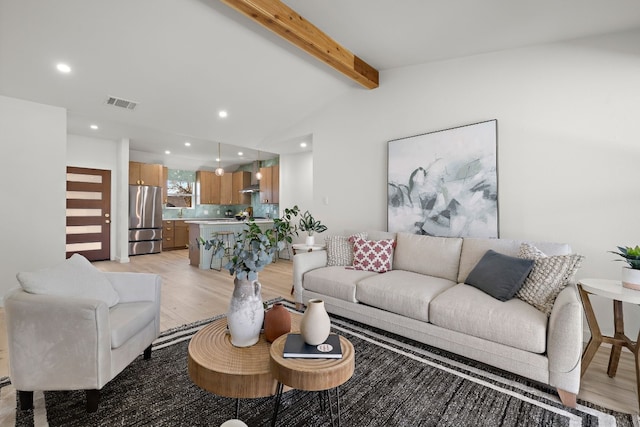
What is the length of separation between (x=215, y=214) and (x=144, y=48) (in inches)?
255

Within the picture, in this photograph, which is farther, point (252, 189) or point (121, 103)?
→ point (252, 189)

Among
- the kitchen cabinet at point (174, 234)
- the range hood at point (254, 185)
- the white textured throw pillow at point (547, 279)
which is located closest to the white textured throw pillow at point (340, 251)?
the white textured throw pillow at point (547, 279)

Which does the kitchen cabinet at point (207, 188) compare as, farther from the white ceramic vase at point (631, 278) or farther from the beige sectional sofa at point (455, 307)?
the white ceramic vase at point (631, 278)

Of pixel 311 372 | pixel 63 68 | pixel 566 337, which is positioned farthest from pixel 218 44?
pixel 566 337

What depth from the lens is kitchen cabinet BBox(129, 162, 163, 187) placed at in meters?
6.96

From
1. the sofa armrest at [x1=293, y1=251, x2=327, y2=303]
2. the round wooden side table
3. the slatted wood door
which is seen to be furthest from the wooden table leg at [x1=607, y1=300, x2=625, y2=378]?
the slatted wood door

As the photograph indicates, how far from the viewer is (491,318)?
1989 millimetres

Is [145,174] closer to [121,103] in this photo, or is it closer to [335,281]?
[121,103]

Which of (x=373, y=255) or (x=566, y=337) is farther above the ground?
(x=373, y=255)

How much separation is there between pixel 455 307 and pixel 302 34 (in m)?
2.80

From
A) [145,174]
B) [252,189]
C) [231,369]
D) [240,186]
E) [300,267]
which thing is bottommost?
[231,369]

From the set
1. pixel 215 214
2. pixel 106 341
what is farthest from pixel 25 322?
pixel 215 214

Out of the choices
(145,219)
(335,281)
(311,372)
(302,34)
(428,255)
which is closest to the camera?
(311,372)

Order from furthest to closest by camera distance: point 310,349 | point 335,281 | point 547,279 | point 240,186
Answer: point 240,186
point 335,281
point 547,279
point 310,349
